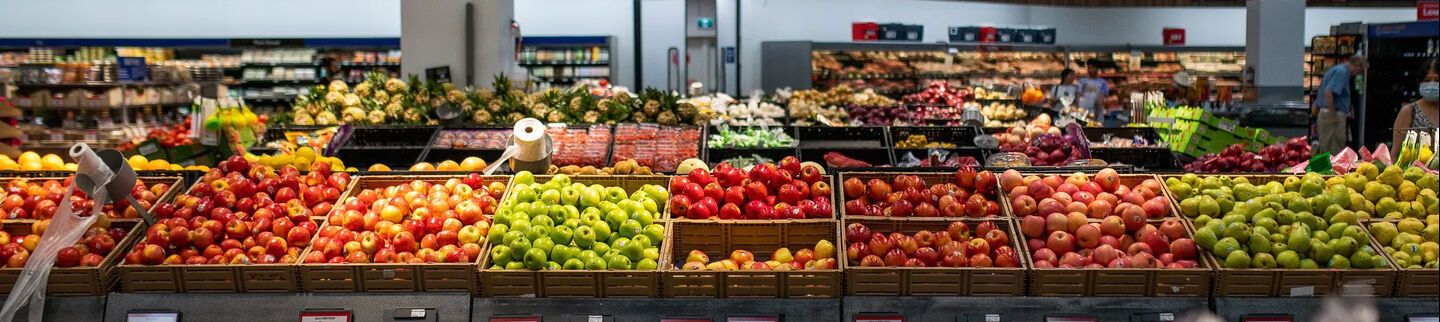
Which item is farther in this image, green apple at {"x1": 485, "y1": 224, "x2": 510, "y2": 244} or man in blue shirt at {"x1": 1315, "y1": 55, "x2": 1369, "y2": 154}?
man in blue shirt at {"x1": 1315, "y1": 55, "x2": 1369, "y2": 154}

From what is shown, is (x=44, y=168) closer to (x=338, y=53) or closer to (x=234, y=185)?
(x=234, y=185)

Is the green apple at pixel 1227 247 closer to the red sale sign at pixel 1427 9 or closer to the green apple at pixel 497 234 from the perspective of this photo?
the green apple at pixel 497 234

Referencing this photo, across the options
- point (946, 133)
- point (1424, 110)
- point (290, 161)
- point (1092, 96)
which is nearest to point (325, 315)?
point (290, 161)

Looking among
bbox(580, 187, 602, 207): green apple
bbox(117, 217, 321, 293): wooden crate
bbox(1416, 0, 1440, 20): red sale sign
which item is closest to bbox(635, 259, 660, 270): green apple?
bbox(580, 187, 602, 207): green apple

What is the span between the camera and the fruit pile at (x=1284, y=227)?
12.8 ft

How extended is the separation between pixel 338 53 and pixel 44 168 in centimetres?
1184

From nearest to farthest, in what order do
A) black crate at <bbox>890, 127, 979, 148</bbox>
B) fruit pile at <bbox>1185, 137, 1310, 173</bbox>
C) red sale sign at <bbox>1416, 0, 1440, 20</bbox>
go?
fruit pile at <bbox>1185, 137, 1310, 173</bbox> → black crate at <bbox>890, 127, 979, 148</bbox> → red sale sign at <bbox>1416, 0, 1440, 20</bbox>

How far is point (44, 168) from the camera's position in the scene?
18.1 ft

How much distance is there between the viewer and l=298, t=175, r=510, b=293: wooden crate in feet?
13.2

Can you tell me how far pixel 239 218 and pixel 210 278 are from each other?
351mm

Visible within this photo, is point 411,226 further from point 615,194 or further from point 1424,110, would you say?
point 1424,110

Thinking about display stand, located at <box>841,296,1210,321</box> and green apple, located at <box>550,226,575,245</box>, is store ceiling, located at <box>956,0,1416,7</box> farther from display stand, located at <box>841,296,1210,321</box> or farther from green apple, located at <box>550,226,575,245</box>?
green apple, located at <box>550,226,575,245</box>

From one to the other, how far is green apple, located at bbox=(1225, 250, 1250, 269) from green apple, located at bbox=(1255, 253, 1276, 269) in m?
0.03

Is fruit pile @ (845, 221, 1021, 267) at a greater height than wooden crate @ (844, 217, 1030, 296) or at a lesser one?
greater
